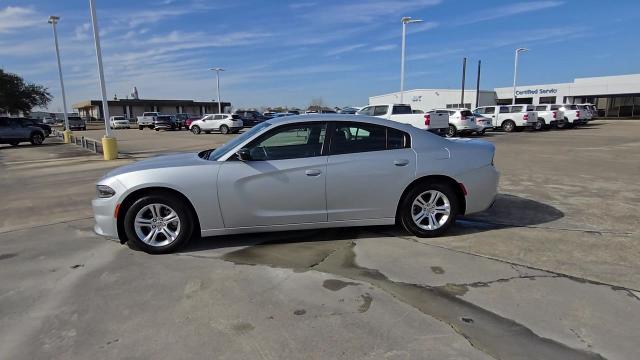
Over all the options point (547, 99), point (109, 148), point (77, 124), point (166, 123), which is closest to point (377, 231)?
point (109, 148)

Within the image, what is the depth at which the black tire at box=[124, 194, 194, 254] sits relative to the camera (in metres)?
4.90

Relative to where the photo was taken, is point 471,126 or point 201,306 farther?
point 471,126

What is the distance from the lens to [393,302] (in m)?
3.70

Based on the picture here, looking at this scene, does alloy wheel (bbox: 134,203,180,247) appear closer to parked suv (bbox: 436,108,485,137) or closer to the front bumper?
the front bumper

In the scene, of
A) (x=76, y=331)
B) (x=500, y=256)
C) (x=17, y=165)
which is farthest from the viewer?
(x=17, y=165)

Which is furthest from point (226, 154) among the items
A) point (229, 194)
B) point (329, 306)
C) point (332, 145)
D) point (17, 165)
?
point (17, 165)

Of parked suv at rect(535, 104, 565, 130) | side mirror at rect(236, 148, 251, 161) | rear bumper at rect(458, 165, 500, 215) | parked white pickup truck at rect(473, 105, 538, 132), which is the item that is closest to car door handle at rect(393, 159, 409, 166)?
rear bumper at rect(458, 165, 500, 215)

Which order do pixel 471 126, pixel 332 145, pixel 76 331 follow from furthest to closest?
pixel 471 126, pixel 332 145, pixel 76 331

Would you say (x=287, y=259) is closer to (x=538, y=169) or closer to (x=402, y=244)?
(x=402, y=244)

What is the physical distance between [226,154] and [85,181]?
720 centimetres

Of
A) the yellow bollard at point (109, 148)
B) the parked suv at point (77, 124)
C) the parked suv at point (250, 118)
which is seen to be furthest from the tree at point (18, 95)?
the yellow bollard at point (109, 148)

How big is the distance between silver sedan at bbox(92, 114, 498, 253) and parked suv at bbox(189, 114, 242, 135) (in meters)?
31.0

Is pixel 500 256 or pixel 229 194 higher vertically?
pixel 229 194

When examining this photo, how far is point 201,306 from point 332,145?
236cm
